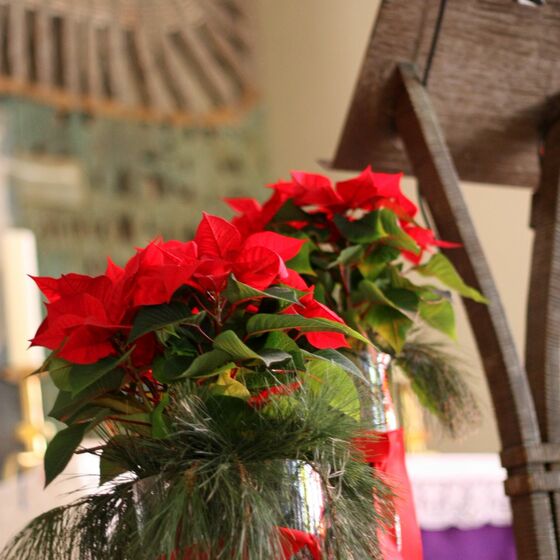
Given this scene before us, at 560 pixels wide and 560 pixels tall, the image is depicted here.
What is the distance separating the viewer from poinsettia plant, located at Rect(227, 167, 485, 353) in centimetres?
78

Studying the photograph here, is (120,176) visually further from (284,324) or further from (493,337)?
(284,324)

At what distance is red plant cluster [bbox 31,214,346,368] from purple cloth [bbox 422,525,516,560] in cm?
95

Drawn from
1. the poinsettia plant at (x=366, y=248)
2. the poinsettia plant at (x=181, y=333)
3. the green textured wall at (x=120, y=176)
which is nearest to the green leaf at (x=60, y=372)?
the poinsettia plant at (x=181, y=333)

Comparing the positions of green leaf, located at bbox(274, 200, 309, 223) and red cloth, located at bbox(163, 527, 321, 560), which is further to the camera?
green leaf, located at bbox(274, 200, 309, 223)

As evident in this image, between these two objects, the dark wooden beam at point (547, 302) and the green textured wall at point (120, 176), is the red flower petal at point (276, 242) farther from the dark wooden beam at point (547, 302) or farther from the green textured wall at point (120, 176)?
the green textured wall at point (120, 176)

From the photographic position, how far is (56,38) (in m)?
3.49

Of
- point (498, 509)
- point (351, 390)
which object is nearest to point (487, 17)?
point (351, 390)

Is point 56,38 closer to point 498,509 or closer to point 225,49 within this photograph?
point 225,49

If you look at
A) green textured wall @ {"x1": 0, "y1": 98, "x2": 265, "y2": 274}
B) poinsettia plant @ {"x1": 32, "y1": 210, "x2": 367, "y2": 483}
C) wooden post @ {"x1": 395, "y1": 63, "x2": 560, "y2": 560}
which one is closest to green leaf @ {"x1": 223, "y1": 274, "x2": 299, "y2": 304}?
poinsettia plant @ {"x1": 32, "y1": 210, "x2": 367, "y2": 483}

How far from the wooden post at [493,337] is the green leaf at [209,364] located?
1.14 feet

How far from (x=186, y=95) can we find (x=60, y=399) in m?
3.11

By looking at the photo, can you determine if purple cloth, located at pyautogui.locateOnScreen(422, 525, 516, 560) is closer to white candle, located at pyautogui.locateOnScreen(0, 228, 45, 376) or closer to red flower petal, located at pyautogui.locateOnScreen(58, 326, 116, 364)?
white candle, located at pyautogui.locateOnScreen(0, 228, 45, 376)

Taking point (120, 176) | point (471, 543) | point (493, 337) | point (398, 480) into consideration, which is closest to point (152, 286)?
point (398, 480)

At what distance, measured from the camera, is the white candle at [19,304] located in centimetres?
200
